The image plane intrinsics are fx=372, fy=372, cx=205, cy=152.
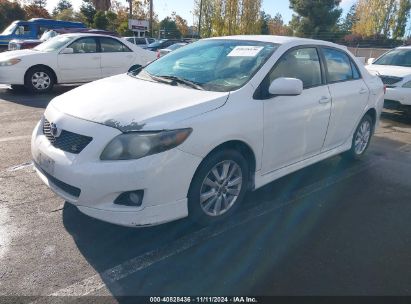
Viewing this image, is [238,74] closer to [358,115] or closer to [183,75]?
[183,75]

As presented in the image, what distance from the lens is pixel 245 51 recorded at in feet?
12.7

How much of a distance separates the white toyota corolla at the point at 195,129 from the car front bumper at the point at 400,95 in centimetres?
431

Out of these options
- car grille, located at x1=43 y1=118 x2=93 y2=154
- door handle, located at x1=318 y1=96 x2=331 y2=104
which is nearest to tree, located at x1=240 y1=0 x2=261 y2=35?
door handle, located at x1=318 y1=96 x2=331 y2=104

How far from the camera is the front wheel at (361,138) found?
5186 millimetres

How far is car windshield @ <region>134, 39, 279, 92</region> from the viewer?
3559 millimetres

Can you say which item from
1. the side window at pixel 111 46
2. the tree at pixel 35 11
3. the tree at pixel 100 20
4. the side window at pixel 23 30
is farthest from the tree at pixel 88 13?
the side window at pixel 111 46

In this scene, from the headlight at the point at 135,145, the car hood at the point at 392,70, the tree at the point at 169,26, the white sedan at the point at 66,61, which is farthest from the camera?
the tree at the point at 169,26

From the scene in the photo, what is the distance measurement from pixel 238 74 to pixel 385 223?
2048mm

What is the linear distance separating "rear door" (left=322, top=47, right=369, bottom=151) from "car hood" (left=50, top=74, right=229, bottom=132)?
1.78 metres

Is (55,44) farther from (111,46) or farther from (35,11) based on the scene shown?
(35,11)

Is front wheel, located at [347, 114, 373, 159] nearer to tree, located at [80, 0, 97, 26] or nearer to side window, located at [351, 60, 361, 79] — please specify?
side window, located at [351, 60, 361, 79]

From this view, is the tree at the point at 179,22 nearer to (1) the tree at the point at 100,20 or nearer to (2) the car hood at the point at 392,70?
(1) the tree at the point at 100,20

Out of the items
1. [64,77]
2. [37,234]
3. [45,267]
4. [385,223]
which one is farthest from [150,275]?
[64,77]

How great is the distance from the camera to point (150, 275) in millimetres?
2691
